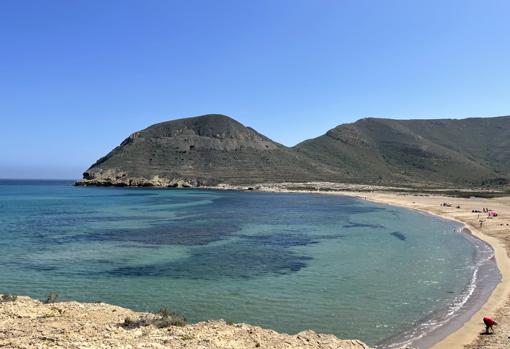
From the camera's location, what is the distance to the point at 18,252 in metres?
30.6

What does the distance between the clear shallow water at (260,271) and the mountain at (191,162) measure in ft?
377

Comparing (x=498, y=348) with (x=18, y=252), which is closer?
(x=498, y=348)

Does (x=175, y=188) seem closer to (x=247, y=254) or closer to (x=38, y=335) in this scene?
(x=247, y=254)

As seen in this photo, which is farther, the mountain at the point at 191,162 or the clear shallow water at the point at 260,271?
the mountain at the point at 191,162

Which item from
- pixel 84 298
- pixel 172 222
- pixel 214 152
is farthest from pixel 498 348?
pixel 214 152

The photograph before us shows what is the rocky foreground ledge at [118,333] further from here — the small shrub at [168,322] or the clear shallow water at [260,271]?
the clear shallow water at [260,271]

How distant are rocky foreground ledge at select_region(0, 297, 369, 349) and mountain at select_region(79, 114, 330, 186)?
466ft

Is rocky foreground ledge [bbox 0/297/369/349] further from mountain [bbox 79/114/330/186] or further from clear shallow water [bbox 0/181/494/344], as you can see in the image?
mountain [bbox 79/114/330/186]

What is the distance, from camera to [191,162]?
175 metres

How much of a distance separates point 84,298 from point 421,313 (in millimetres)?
15440

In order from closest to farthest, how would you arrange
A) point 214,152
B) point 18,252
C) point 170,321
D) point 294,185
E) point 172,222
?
point 170,321, point 18,252, point 172,222, point 294,185, point 214,152

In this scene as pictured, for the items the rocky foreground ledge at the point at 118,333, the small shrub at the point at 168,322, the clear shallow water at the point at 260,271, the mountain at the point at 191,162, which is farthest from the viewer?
the mountain at the point at 191,162

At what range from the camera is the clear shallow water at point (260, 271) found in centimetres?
1852

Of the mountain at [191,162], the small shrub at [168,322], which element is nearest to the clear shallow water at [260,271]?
the small shrub at [168,322]
